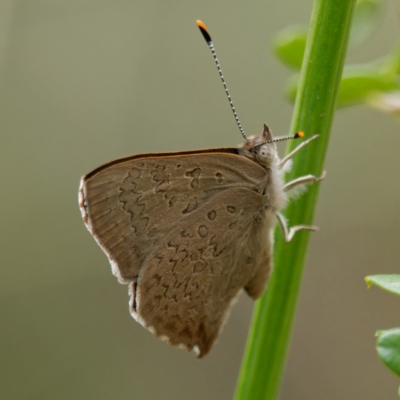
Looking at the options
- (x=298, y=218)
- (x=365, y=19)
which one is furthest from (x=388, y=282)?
(x=365, y=19)

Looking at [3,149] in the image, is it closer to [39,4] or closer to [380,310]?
[39,4]

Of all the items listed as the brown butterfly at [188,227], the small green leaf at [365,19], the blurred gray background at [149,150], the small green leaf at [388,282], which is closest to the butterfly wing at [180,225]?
the brown butterfly at [188,227]

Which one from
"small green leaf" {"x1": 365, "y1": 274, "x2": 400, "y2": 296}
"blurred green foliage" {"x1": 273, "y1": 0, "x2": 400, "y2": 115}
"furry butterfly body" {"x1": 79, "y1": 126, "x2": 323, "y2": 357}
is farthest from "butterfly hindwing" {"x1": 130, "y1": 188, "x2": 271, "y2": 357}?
"small green leaf" {"x1": 365, "y1": 274, "x2": 400, "y2": 296}

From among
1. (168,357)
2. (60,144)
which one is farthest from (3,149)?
(168,357)

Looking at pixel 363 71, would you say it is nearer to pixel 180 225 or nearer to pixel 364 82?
pixel 364 82

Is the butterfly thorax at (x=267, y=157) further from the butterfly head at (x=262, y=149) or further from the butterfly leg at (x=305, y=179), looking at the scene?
the butterfly leg at (x=305, y=179)

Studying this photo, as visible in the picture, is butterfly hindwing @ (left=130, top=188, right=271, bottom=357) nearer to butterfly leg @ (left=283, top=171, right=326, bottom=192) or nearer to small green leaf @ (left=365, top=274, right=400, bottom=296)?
butterfly leg @ (left=283, top=171, right=326, bottom=192)

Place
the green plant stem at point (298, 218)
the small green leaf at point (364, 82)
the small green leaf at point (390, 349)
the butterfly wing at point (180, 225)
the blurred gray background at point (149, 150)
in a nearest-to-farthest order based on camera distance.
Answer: the small green leaf at point (390, 349), the green plant stem at point (298, 218), the small green leaf at point (364, 82), the butterfly wing at point (180, 225), the blurred gray background at point (149, 150)

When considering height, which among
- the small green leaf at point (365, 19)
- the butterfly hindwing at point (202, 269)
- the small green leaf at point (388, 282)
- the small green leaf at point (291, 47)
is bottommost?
the small green leaf at point (388, 282)
